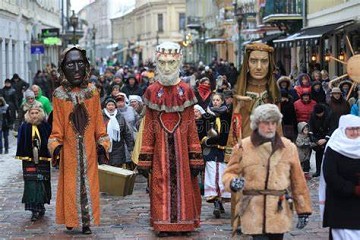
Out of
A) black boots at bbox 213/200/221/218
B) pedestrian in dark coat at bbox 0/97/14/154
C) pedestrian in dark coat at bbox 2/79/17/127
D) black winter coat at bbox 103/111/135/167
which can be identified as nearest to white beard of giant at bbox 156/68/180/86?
black boots at bbox 213/200/221/218

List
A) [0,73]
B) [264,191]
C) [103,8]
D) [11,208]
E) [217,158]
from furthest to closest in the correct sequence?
[103,8], [0,73], [11,208], [217,158], [264,191]

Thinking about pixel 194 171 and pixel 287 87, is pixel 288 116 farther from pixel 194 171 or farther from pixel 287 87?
pixel 194 171

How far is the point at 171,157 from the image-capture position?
11.2 m

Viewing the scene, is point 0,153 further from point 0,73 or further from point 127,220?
Answer: point 0,73

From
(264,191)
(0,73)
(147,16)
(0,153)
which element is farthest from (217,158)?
Result: (147,16)

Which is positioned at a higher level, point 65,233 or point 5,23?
point 5,23

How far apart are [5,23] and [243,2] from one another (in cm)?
2282

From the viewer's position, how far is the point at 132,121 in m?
16.0

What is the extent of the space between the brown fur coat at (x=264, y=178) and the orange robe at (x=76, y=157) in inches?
138

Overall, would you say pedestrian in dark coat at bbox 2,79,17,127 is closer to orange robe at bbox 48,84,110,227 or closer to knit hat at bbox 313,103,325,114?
knit hat at bbox 313,103,325,114

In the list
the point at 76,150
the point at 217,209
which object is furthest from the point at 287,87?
the point at 76,150

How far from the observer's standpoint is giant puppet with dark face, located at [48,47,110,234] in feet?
37.3

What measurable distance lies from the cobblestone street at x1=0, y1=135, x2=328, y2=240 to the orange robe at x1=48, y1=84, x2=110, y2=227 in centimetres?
25

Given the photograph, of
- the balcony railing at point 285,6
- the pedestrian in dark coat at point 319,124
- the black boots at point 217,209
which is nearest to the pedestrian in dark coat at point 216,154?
the black boots at point 217,209
